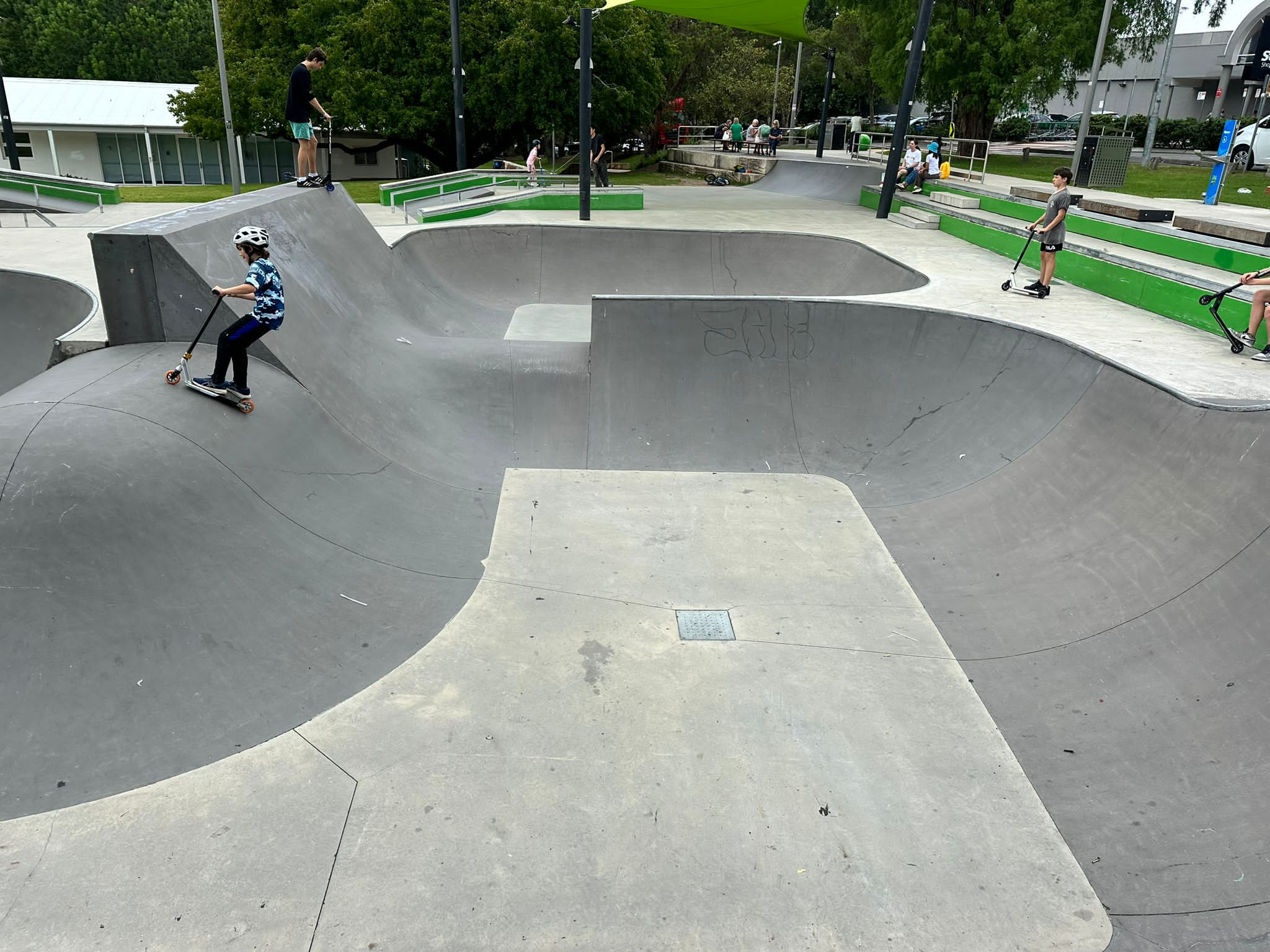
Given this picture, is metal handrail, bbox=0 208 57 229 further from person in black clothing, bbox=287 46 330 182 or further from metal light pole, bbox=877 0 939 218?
metal light pole, bbox=877 0 939 218

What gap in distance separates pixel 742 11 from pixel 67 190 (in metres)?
18.5

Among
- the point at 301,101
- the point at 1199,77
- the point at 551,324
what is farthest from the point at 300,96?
the point at 1199,77

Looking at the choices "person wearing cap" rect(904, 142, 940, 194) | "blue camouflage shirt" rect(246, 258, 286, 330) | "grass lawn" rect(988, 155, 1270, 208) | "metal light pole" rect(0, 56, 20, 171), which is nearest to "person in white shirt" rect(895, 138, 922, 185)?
"person wearing cap" rect(904, 142, 940, 194)

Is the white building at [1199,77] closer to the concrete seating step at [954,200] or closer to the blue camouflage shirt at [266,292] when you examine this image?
the concrete seating step at [954,200]

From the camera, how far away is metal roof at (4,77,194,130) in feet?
114

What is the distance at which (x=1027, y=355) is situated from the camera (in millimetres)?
9117

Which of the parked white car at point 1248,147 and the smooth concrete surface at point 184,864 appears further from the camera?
the parked white car at point 1248,147

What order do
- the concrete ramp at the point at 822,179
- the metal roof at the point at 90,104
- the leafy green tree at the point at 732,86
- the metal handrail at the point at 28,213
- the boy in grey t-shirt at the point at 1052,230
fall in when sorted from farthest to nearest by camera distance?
the leafy green tree at the point at 732,86
the metal roof at the point at 90,104
the concrete ramp at the point at 822,179
the metal handrail at the point at 28,213
the boy in grey t-shirt at the point at 1052,230

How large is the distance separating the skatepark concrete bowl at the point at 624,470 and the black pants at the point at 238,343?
358 millimetres

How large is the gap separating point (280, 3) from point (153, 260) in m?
26.8

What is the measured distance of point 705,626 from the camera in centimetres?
616

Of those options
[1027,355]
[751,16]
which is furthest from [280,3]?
[1027,355]

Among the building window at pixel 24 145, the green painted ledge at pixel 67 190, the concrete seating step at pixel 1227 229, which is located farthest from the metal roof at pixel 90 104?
the concrete seating step at pixel 1227 229

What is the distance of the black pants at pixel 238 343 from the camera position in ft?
20.8
